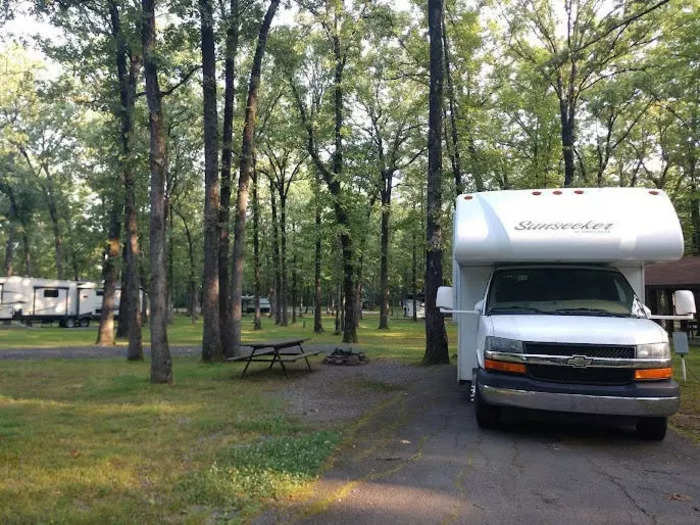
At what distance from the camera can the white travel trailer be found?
35406mm

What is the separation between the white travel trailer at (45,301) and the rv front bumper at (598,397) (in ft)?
123

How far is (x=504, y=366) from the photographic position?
20.6ft

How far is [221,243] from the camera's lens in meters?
15.4

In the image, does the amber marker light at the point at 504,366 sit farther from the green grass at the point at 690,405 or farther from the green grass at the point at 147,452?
the green grass at the point at 690,405

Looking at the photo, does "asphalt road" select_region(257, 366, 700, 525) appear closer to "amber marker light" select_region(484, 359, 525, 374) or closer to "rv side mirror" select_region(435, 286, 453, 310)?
"amber marker light" select_region(484, 359, 525, 374)

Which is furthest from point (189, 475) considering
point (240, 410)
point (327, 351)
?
point (327, 351)

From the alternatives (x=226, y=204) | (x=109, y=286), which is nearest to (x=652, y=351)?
(x=226, y=204)

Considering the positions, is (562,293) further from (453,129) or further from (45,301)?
(45,301)

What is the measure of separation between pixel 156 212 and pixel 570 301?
24.8 feet

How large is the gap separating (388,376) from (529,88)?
16.3 m

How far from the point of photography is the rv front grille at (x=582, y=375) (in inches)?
235

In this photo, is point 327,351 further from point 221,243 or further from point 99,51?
point 99,51

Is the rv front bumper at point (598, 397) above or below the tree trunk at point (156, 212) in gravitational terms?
below

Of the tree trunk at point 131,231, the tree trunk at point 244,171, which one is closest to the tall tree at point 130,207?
the tree trunk at point 131,231
